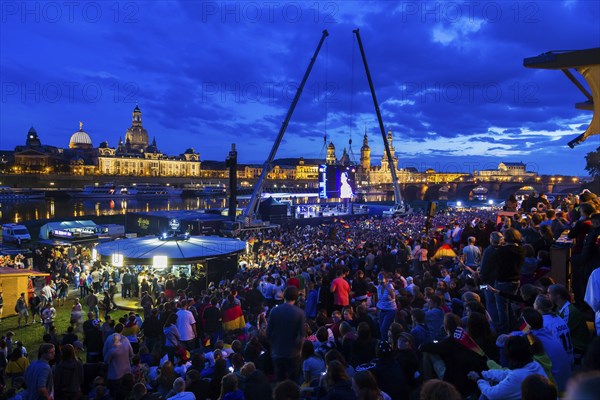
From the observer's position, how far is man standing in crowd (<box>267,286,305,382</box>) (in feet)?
15.5

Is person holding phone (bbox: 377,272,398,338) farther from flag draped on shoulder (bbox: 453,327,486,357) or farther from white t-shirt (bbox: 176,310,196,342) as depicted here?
white t-shirt (bbox: 176,310,196,342)

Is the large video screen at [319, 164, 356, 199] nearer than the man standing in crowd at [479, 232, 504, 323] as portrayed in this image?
No

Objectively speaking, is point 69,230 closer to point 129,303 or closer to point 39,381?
point 129,303

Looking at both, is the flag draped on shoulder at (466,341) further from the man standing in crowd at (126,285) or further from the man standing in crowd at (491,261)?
the man standing in crowd at (126,285)

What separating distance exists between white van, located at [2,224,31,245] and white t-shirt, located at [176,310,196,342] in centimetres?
2937

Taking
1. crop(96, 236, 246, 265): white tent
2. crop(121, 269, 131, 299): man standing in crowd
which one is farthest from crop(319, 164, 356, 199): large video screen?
crop(121, 269, 131, 299): man standing in crowd

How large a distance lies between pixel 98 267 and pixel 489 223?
15139 mm

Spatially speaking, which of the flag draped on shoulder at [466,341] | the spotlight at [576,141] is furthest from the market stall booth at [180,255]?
the flag draped on shoulder at [466,341]

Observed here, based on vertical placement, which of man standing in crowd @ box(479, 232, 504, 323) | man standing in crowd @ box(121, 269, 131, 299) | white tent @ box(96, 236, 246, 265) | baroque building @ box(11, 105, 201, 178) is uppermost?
baroque building @ box(11, 105, 201, 178)

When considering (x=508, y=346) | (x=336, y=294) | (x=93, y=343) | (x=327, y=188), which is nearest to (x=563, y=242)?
(x=336, y=294)

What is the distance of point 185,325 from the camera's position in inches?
302

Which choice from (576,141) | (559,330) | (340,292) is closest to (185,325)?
(340,292)

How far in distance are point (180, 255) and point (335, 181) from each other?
Answer: 30.3 metres

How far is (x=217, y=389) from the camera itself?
5.11 m
